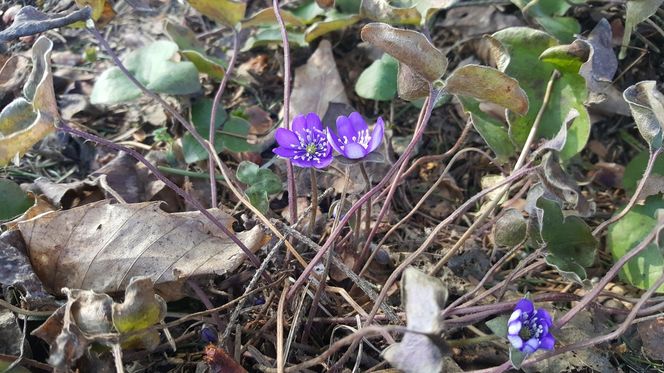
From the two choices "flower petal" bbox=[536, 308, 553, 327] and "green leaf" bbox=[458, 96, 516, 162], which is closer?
"flower petal" bbox=[536, 308, 553, 327]

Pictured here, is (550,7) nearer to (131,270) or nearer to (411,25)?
(411,25)

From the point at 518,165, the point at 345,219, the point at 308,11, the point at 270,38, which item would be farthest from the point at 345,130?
the point at 308,11

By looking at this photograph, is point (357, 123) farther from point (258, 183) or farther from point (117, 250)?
point (117, 250)

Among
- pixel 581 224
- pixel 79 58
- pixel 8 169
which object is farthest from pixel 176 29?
pixel 581 224

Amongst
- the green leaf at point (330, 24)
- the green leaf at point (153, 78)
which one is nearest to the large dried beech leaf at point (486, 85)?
the green leaf at point (330, 24)

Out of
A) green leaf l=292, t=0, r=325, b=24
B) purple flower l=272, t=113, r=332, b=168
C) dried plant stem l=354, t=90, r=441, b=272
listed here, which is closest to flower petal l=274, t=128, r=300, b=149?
purple flower l=272, t=113, r=332, b=168

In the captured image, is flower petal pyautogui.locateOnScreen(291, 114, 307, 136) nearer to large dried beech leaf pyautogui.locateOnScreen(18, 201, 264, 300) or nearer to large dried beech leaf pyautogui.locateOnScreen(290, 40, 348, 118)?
large dried beech leaf pyautogui.locateOnScreen(18, 201, 264, 300)
